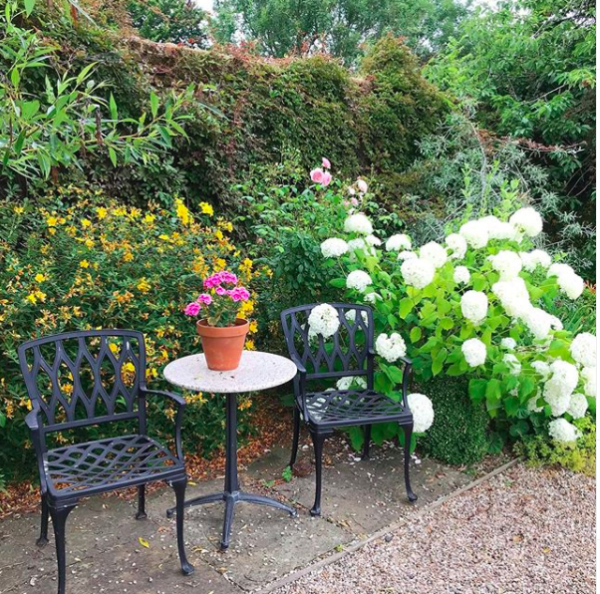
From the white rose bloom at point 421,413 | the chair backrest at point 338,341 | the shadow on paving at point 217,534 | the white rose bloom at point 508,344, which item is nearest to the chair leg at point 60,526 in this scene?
the shadow on paving at point 217,534

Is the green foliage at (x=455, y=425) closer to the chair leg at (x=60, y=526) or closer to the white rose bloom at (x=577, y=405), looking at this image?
the white rose bloom at (x=577, y=405)

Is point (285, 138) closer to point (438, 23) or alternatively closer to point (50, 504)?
point (50, 504)

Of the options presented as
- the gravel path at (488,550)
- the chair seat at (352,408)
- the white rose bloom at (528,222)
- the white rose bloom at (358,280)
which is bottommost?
the gravel path at (488,550)

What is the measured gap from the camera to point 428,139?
22.8ft

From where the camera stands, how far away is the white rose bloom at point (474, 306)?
3.11 metres

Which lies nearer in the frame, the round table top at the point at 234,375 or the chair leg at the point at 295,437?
the round table top at the point at 234,375

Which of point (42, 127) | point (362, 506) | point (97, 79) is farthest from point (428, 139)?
point (42, 127)

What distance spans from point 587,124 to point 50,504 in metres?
7.40

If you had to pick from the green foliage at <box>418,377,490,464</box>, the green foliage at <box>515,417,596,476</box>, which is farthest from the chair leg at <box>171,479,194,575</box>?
the green foliage at <box>515,417,596,476</box>

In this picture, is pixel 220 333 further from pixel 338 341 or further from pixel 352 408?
pixel 338 341

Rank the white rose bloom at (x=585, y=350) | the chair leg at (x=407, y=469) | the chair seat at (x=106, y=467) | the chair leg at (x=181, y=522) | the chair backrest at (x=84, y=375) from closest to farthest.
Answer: the chair seat at (x=106, y=467), the chair leg at (x=181, y=522), the chair backrest at (x=84, y=375), the chair leg at (x=407, y=469), the white rose bloom at (x=585, y=350)

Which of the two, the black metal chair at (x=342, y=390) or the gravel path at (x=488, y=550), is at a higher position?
the black metal chair at (x=342, y=390)

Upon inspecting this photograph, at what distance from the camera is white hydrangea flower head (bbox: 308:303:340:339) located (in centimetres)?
327

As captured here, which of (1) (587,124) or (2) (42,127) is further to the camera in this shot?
(1) (587,124)
